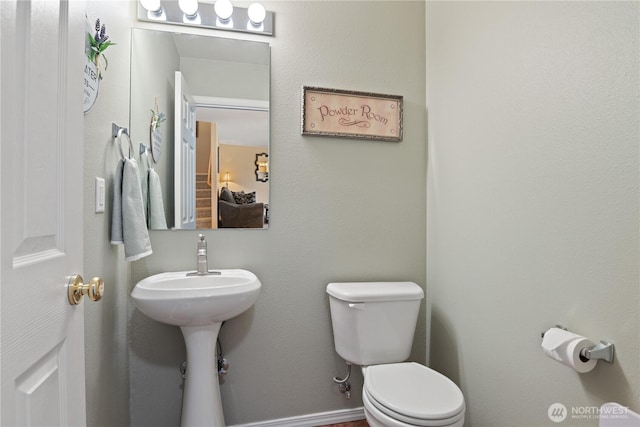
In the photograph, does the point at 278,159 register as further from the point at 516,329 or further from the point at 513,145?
the point at 516,329

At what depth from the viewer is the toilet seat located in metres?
1.15

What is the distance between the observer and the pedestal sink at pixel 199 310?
126 centimetres

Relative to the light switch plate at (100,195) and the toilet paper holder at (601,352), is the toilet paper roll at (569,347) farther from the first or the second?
the light switch plate at (100,195)

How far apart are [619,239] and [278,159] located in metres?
1.37

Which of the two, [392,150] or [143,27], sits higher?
[143,27]

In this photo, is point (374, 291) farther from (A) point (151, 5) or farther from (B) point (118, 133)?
(A) point (151, 5)

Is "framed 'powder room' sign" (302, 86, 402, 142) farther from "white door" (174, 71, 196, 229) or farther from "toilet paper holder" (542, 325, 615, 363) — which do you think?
"toilet paper holder" (542, 325, 615, 363)

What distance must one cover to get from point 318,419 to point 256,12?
6.91 feet

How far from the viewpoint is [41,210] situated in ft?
1.95

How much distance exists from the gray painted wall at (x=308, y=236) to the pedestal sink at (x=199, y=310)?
0.16 meters

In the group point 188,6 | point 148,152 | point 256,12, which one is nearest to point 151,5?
point 188,6

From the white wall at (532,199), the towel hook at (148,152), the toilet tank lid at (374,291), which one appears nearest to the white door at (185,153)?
the towel hook at (148,152)

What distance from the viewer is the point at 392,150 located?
1.89m

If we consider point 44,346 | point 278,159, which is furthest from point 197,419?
point 278,159
